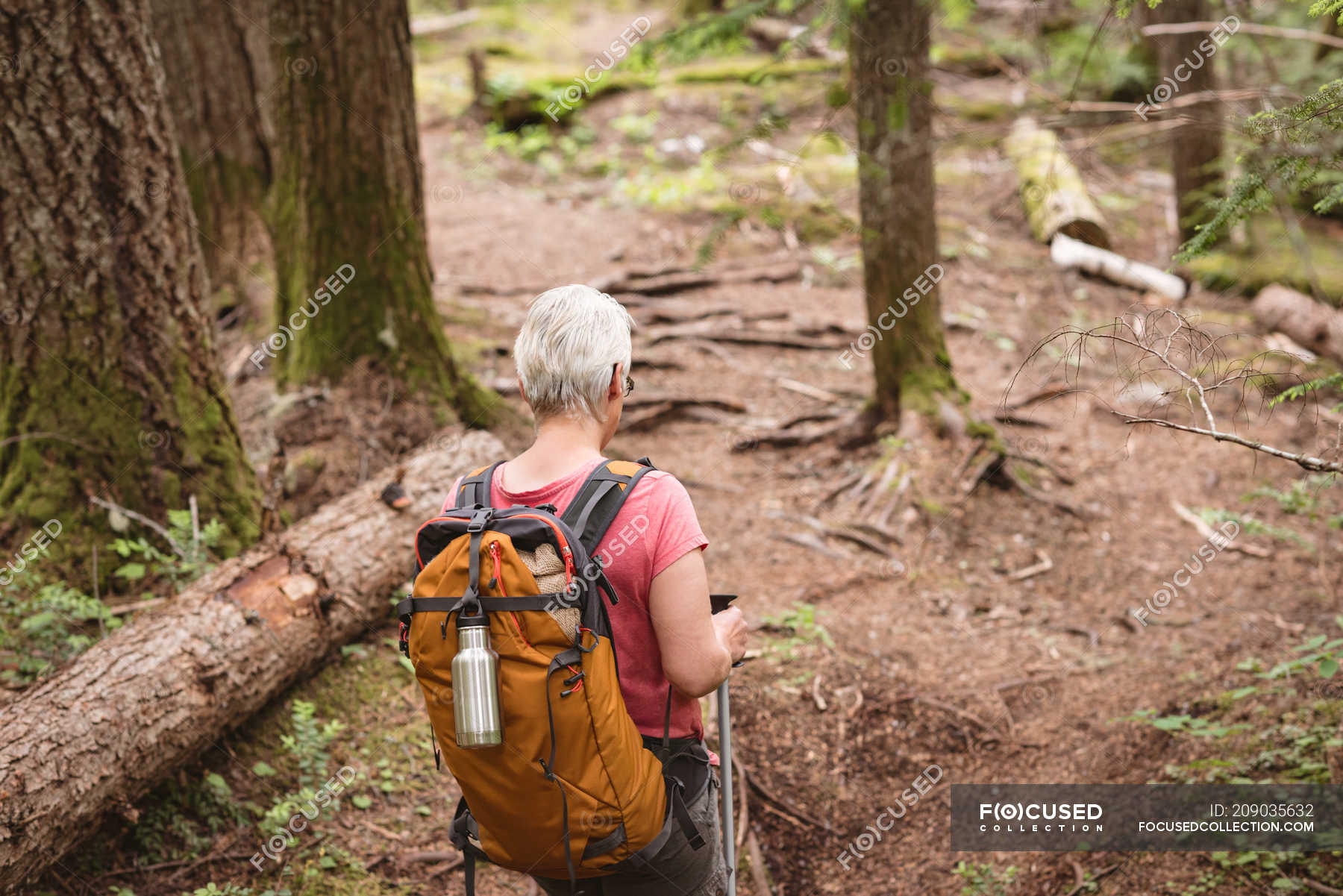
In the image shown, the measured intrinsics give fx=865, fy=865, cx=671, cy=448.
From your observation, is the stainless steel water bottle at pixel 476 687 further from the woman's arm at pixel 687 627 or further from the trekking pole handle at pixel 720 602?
the trekking pole handle at pixel 720 602

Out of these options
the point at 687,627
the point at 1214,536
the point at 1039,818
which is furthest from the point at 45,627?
the point at 1214,536

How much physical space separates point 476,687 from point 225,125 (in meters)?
7.97

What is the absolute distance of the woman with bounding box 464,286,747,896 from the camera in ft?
6.84

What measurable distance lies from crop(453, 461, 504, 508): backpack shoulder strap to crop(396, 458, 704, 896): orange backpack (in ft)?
0.39

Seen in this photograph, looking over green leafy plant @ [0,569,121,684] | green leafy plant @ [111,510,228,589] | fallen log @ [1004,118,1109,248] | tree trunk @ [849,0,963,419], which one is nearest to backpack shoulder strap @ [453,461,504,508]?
green leafy plant @ [0,569,121,684]

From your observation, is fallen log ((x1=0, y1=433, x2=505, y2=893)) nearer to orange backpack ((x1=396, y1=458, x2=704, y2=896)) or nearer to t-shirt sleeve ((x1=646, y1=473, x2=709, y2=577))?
orange backpack ((x1=396, y1=458, x2=704, y2=896))

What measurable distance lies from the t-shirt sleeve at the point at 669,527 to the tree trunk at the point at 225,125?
7.09 metres

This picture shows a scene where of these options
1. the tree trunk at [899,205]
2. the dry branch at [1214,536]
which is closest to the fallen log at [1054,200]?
the tree trunk at [899,205]

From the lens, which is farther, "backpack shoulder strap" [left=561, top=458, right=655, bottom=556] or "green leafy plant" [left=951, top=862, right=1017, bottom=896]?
"green leafy plant" [left=951, top=862, right=1017, bottom=896]

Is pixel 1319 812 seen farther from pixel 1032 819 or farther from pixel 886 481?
pixel 886 481

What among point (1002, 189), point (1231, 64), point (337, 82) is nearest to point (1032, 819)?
point (337, 82)

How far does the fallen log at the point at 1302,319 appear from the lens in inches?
363

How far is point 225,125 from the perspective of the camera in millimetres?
8016

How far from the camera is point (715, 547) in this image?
6.21 meters
